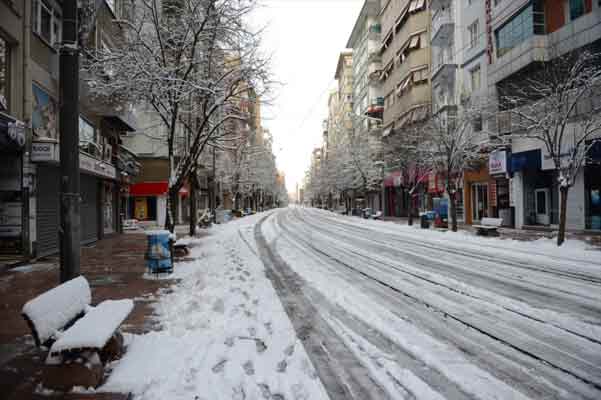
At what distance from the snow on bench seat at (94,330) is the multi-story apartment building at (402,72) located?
89.7 ft

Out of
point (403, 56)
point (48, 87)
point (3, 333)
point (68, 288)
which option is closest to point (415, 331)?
point (68, 288)

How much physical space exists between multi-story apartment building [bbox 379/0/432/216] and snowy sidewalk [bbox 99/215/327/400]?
2538 centimetres

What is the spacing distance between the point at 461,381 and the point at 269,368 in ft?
6.06

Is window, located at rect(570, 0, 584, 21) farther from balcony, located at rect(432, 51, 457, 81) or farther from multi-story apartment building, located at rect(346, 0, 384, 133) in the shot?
multi-story apartment building, located at rect(346, 0, 384, 133)

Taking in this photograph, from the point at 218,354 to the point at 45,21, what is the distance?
1404 cm

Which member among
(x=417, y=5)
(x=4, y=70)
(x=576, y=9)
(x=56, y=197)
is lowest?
(x=56, y=197)

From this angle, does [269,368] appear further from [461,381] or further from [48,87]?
[48,87]

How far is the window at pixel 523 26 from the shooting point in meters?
21.1

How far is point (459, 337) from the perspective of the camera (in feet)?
15.5

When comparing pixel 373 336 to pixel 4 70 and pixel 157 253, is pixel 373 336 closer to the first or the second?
pixel 157 253

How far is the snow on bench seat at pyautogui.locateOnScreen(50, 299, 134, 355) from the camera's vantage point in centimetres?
328

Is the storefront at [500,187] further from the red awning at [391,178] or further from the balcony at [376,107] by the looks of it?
the balcony at [376,107]

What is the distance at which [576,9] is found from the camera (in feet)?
62.7

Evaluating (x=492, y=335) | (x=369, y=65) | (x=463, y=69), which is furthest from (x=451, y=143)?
(x=369, y=65)
